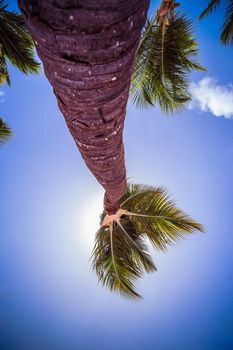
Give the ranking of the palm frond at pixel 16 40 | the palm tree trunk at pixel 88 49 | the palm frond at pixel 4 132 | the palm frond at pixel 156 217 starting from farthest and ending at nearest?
the palm frond at pixel 4 132
the palm frond at pixel 156 217
the palm frond at pixel 16 40
the palm tree trunk at pixel 88 49

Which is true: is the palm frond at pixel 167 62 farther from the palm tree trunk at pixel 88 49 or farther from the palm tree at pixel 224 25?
the palm tree trunk at pixel 88 49

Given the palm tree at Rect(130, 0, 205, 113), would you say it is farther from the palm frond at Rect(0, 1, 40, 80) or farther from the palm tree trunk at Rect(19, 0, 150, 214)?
the palm tree trunk at Rect(19, 0, 150, 214)

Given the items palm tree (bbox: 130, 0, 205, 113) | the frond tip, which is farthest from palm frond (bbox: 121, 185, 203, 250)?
palm tree (bbox: 130, 0, 205, 113)

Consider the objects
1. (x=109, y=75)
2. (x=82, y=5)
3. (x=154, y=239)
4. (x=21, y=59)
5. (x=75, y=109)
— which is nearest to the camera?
(x=82, y=5)

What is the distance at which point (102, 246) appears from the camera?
5809 mm

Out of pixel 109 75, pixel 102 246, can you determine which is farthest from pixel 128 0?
pixel 102 246

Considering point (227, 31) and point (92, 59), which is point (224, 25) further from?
point (92, 59)

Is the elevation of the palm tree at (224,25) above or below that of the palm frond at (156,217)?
above

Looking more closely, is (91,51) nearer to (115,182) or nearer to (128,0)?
(128,0)

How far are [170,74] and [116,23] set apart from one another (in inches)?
175

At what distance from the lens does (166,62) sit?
490cm

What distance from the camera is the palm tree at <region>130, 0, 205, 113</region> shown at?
15.3 ft

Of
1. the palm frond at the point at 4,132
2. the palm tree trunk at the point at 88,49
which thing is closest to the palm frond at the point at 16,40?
the palm frond at the point at 4,132

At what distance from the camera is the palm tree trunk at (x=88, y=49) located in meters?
0.85
